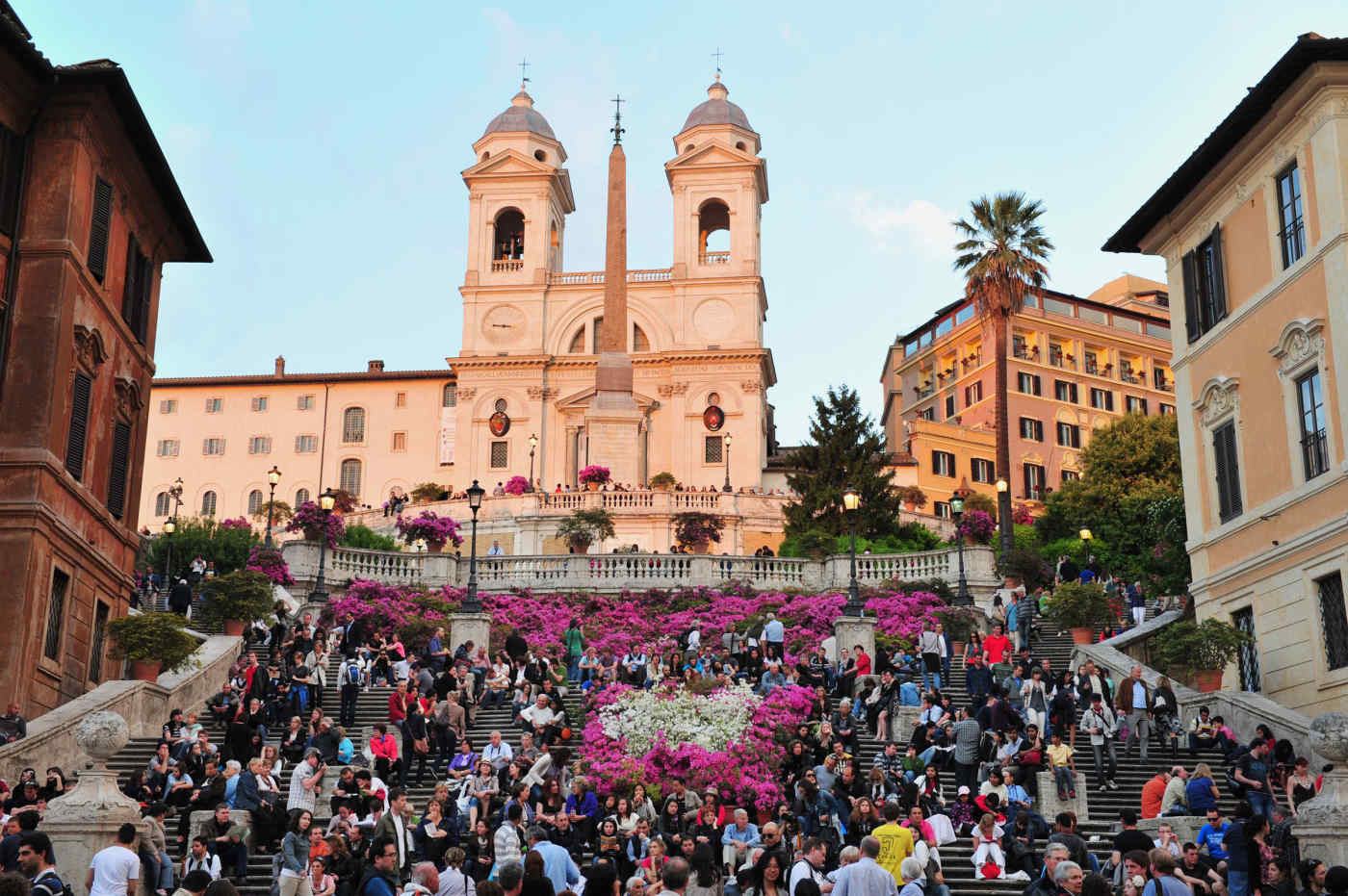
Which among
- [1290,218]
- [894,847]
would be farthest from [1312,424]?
[894,847]

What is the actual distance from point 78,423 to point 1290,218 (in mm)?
21648

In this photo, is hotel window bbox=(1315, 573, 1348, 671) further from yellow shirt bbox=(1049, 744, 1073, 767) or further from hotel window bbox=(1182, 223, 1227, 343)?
hotel window bbox=(1182, 223, 1227, 343)

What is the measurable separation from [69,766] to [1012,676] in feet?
51.6

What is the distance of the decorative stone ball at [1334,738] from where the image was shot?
1703cm

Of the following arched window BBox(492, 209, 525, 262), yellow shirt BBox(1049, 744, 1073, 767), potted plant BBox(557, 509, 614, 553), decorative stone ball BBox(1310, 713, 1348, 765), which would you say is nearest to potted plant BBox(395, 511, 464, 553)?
potted plant BBox(557, 509, 614, 553)

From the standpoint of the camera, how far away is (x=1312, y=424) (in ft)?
88.8

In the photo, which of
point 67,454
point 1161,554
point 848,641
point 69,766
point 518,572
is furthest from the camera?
point 518,572

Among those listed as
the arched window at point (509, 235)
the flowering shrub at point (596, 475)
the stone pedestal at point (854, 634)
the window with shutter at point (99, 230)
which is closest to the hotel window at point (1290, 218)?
the stone pedestal at point (854, 634)

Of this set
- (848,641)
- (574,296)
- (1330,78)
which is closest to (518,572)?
(848,641)

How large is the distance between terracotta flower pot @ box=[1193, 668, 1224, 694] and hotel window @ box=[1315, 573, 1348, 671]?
8.04ft

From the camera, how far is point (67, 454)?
2800 cm

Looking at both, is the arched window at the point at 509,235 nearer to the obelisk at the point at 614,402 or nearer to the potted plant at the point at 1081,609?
the obelisk at the point at 614,402

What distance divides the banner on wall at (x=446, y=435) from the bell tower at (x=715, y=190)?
14638mm

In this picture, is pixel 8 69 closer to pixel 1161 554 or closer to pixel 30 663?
pixel 30 663
